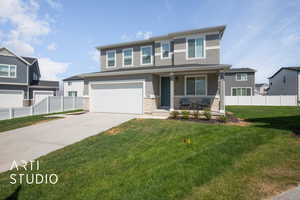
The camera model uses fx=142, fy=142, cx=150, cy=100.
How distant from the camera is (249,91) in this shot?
78.4ft

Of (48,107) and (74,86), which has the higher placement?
(74,86)

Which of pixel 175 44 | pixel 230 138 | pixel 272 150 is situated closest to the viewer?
pixel 272 150

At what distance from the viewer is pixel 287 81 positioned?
23828 millimetres

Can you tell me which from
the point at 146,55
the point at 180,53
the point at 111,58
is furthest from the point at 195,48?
the point at 111,58

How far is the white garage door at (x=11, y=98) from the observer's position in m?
16.9

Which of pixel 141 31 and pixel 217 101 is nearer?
pixel 217 101

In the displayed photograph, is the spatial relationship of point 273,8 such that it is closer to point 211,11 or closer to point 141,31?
point 211,11

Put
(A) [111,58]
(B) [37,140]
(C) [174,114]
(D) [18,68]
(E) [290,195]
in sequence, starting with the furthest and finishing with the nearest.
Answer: (D) [18,68] → (A) [111,58] → (C) [174,114] → (B) [37,140] → (E) [290,195]

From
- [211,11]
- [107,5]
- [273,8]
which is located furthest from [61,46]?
[273,8]

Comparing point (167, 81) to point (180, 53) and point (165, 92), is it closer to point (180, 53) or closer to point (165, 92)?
point (165, 92)

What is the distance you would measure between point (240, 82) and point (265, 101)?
514 cm

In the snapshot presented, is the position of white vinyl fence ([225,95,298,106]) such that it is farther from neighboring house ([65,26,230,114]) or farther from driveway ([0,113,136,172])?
driveway ([0,113,136,172])

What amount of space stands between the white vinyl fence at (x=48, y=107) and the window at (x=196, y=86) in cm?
854

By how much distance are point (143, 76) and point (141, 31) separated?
6108 mm
